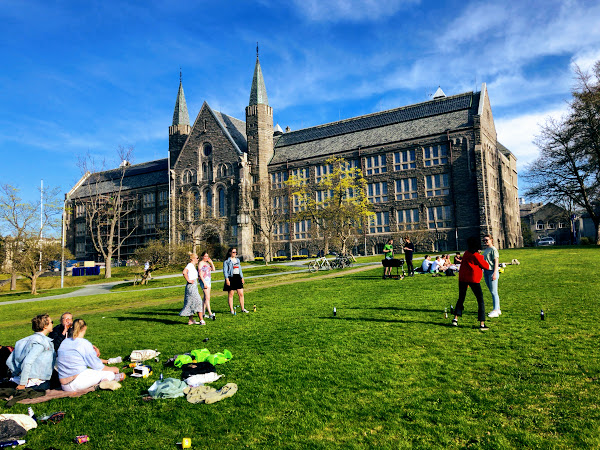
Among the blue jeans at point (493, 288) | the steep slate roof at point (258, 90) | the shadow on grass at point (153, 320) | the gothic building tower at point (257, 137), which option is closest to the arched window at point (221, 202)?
the gothic building tower at point (257, 137)

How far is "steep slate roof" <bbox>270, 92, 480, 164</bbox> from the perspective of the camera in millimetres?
49000

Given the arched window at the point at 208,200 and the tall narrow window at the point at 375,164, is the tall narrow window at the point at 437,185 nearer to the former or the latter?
the tall narrow window at the point at 375,164

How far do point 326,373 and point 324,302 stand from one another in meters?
8.15

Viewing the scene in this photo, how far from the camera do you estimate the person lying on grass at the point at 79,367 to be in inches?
284

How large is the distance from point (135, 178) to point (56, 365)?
240ft

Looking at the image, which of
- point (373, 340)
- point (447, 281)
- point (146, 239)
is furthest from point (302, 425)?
point (146, 239)

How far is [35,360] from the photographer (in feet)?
24.1

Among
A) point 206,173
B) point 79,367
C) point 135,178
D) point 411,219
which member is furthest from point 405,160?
point 135,178

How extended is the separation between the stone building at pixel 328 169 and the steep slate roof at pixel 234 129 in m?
0.23

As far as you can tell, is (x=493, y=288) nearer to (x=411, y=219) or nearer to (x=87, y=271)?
(x=411, y=219)

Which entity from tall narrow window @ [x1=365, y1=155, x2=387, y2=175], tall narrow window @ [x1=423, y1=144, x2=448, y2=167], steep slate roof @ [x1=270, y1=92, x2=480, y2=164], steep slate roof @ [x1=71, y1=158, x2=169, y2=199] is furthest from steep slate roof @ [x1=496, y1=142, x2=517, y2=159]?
steep slate roof @ [x1=71, y1=158, x2=169, y2=199]

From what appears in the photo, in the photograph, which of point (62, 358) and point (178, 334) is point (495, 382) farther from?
point (178, 334)

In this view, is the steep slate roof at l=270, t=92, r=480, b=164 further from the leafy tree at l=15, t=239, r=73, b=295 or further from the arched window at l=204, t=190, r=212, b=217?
the leafy tree at l=15, t=239, r=73, b=295

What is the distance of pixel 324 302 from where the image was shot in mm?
15281
